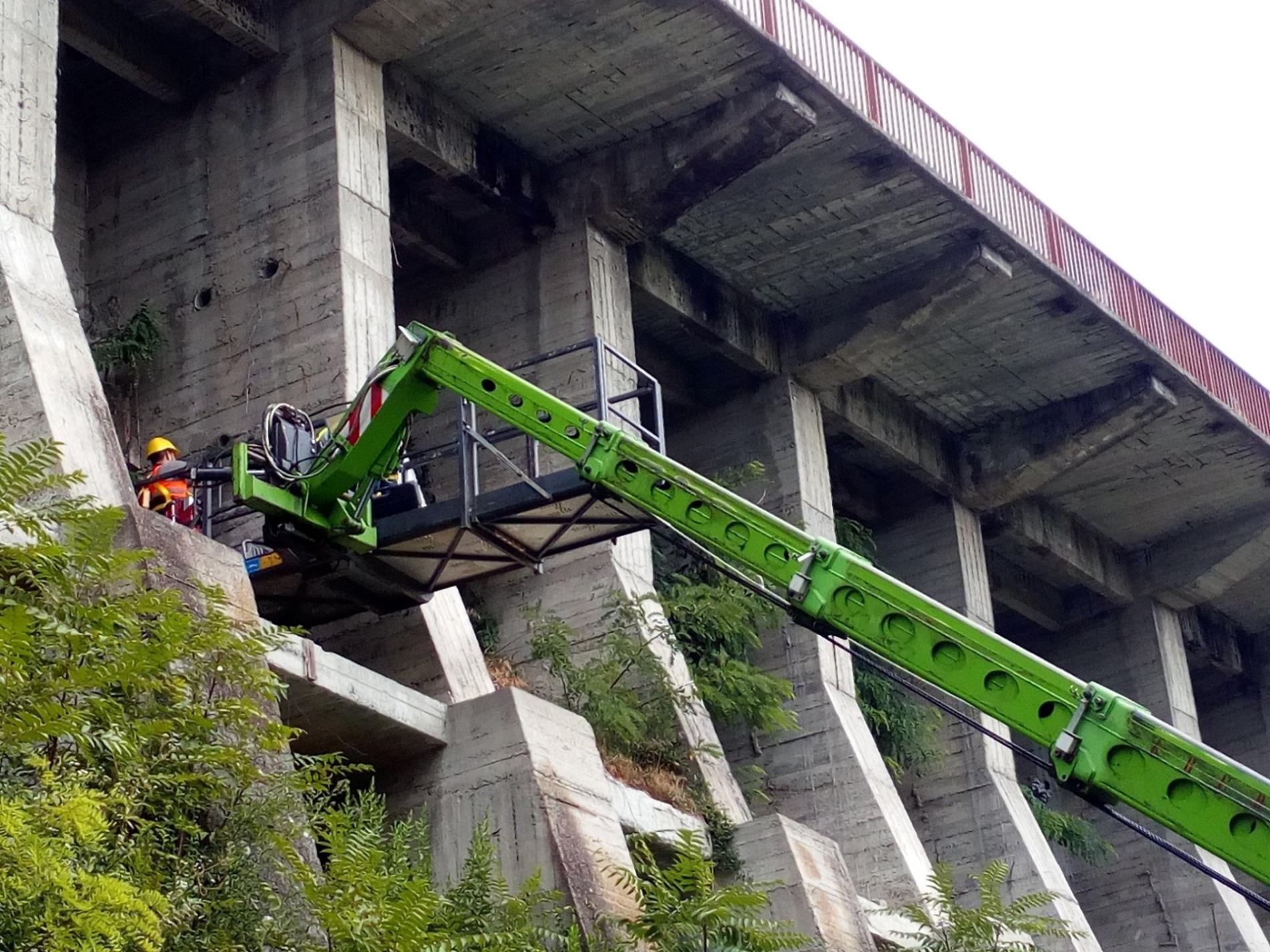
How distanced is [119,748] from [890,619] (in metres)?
4.44

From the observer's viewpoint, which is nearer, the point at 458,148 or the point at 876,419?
the point at 458,148

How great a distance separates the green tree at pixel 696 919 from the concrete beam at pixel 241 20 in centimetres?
923

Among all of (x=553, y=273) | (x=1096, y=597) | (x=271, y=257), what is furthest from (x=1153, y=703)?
(x=271, y=257)

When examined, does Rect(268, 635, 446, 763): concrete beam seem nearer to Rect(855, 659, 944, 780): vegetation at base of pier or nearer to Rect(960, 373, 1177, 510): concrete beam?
Rect(855, 659, 944, 780): vegetation at base of pier

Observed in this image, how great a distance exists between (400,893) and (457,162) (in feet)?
38.6

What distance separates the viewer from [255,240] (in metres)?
20.1

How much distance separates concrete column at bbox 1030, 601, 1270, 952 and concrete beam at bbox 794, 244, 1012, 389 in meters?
8.56

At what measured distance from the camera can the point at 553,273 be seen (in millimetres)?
23266

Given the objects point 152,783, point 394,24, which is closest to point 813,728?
point 394,24

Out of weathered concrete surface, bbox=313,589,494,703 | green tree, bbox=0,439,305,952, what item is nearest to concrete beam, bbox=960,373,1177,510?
weathered concrete surface, bbox=313,589,494,703

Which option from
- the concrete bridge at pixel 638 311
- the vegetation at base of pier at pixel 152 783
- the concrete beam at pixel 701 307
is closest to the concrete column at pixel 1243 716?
the concrete bridge at pixel 638 311

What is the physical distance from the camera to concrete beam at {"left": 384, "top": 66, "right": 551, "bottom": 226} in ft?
71.3

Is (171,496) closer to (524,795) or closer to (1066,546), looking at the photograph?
(524,795)

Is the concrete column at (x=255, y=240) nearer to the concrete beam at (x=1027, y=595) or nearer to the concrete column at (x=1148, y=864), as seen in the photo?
the concrete beam at (x=1027, y=595)
